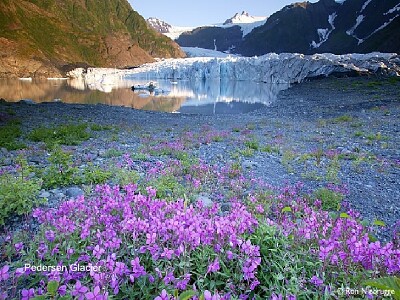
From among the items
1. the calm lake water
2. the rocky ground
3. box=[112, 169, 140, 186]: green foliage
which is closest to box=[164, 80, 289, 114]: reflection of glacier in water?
the calm lake water

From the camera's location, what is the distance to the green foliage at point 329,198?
19.7 feet

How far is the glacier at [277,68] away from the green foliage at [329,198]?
60.2 metres

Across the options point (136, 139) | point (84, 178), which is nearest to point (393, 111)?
point (136, 139)

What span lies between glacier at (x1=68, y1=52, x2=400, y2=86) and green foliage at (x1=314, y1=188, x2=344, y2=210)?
60164 mm

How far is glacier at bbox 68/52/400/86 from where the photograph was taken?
202 feet

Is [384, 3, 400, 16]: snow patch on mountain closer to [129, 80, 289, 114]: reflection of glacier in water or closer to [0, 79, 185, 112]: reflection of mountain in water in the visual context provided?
A: [129, 80, 289, 114]: reflection of glacier in water

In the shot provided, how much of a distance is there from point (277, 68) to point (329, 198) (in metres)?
83.3

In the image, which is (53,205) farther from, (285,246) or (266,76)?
(266,76)

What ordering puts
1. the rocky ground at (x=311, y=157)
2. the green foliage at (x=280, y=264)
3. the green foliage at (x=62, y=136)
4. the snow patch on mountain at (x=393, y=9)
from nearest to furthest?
the green foliage at (x=280, y=264)
the rocky ground at (x=311, y=157)
the green foliage at (x=62, y=136)
the snow patch on mountain at (x=393, y=9)

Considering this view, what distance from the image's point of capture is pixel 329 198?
6.18m

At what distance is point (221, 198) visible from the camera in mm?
6094

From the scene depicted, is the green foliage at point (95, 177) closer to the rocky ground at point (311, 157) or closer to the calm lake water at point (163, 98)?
the rocky ground at point (311, 157)

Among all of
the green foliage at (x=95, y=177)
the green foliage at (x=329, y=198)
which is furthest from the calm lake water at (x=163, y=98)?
the green foliage at (x=329, y=198)

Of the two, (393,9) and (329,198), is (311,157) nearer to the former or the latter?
(329,198)
